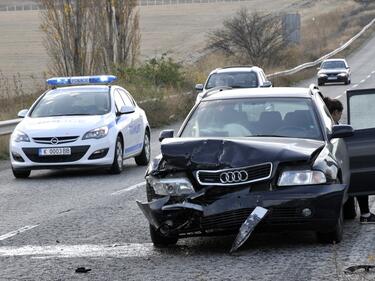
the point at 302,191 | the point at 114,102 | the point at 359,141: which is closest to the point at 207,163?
the point at 302,191

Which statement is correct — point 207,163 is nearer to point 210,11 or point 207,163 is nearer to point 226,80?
point 226,80

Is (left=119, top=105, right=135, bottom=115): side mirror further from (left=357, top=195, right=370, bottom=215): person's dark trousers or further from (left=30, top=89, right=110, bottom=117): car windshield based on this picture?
(left=357, top=195, right=370, bottom=215): person's dark trousers

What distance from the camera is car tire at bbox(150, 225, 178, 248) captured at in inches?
356

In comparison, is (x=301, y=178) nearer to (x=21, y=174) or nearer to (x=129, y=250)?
(x=129, y=250)

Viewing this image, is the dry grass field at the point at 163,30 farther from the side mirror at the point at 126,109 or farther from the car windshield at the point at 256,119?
the car windshield at the point at 256,119

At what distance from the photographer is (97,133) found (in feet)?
53.9

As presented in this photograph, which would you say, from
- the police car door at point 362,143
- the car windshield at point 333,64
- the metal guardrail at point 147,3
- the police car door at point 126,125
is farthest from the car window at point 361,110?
the metal guardrail at point 147,3

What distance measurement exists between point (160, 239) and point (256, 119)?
1.58 meters

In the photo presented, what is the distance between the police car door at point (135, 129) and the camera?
17681 millimetres

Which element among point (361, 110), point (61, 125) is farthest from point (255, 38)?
point (361, 110)

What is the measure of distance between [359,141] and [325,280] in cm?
303

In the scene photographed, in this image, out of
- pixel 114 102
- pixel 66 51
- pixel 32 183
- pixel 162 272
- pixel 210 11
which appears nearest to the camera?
pixel 162 272

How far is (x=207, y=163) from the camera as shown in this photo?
28.1ft

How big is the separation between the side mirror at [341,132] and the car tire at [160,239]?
1777mm
